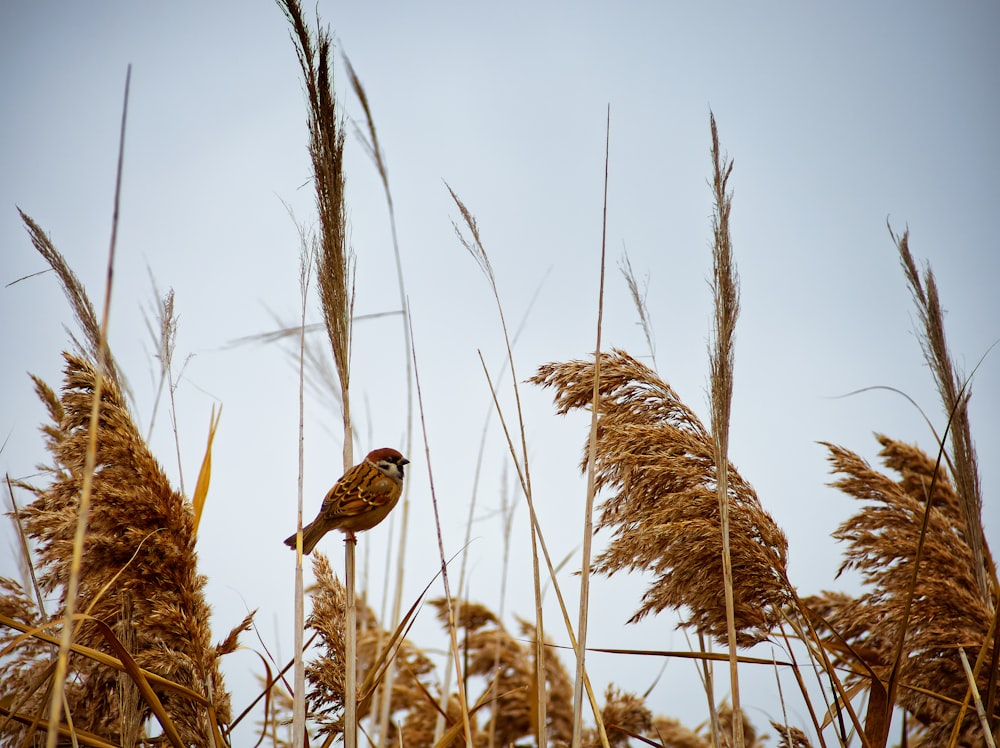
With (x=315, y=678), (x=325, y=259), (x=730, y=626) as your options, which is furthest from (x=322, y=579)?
(x=730, y=626)

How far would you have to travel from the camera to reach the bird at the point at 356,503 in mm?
2139

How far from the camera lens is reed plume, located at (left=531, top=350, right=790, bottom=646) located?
7.27 feet

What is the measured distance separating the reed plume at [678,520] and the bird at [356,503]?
0.72 metres

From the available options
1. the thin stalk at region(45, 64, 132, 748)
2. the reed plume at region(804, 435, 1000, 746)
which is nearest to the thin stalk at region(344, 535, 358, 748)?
the thin stalk at region(45, 64, 132, 748)

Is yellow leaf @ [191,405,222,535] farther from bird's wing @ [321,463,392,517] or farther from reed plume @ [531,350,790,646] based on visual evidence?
reed plume @ [531,350,790,646]

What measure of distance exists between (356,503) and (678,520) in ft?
3.40

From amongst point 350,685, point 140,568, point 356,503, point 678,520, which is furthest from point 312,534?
point 678,520

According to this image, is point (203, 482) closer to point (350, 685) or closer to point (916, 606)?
point (350, 685)

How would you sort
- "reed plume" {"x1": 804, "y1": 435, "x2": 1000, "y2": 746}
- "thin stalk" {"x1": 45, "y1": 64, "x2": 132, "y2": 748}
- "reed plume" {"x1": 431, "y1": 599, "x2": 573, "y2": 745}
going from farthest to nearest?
"reed plume" {"x1": 431, "y1": 599, "x2": 573, "y2": 745} < "reed plume" {"x1": 804, "y1": 435, "x2": 1000, "y2": 746} < "thin stalk" {"x1": 45, "y1": 64, "x2": 132, "y2": 748}

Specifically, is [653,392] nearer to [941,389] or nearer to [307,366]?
[941,389]

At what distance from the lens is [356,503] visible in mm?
2205

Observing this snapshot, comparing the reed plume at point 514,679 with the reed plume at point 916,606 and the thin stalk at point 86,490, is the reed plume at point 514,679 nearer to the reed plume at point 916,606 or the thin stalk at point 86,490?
the reed plume at point 916,606

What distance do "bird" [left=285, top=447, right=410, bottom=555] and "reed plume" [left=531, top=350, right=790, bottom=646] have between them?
721mm

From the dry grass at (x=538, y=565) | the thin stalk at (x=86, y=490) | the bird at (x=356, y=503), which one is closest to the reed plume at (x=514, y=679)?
the dry grass at (x=538, y=565)
